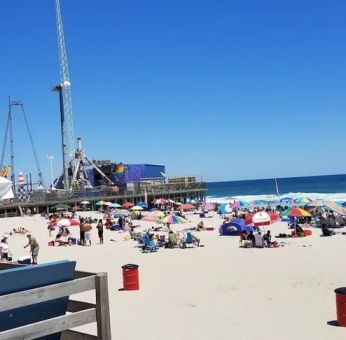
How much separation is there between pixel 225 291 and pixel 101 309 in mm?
7399

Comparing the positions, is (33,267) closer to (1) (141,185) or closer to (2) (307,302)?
(2) (307,302)

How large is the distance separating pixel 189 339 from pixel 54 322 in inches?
157

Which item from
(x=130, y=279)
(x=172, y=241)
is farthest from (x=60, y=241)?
(x=130, y=279)

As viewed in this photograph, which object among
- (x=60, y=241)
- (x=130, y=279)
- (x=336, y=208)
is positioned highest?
(x=336, y=208)

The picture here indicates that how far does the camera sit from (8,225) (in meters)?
36.5

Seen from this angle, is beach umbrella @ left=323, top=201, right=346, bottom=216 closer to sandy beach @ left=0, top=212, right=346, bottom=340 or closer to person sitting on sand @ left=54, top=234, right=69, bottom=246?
sandy beach @ left=0, top=212, right=346, bottom=340

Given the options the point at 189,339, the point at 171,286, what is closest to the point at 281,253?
the point at 171,286

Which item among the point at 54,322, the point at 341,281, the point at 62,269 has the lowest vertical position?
the point at 341,281

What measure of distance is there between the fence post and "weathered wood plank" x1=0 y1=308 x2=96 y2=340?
0.22 ft

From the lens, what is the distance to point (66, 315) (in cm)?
394

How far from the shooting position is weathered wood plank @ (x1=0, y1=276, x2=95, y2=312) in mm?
3537

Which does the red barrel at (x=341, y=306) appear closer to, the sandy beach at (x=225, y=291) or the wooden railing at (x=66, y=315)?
the sandy beach at (x=225, y=291)

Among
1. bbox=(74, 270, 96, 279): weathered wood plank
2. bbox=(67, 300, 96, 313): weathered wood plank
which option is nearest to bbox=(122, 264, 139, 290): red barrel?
Answer: bbox=(67, 300, 96, 313): weathered wood plank

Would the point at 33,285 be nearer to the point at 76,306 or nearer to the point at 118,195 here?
the point at 76,306
